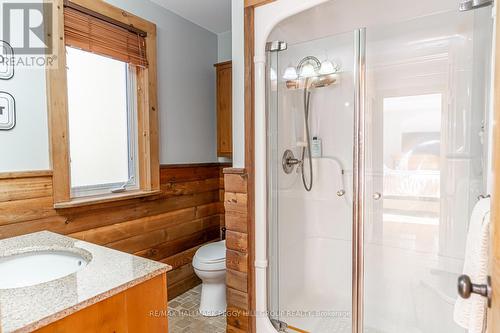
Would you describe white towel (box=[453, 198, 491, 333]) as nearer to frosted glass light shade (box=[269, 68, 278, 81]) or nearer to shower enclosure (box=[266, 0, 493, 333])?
shower enclosure (box=[266, 0, 493, 333])

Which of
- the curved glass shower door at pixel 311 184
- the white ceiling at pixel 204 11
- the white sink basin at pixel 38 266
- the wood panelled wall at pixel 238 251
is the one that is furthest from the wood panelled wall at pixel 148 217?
the white ceiling at pixel 204 11

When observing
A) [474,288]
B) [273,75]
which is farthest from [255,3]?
[474,288]

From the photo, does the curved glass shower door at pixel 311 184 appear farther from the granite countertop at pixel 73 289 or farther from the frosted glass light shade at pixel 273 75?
the granite countertop at pixel 73 289

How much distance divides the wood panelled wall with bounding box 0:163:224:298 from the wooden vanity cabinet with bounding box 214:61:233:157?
0.29m

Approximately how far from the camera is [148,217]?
2.34m

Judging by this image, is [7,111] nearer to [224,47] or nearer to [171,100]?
[171,100]

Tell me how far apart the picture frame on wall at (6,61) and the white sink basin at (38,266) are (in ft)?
3.19

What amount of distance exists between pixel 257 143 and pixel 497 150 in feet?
4.32

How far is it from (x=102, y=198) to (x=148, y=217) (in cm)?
43

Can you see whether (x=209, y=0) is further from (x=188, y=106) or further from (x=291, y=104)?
(x=291, y=104)

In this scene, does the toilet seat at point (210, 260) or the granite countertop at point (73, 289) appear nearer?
the granite countertop at point (73, 289)

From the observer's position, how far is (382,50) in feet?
6.56

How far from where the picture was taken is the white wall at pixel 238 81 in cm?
180

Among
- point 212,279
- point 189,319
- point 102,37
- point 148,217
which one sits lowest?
point 189,319
